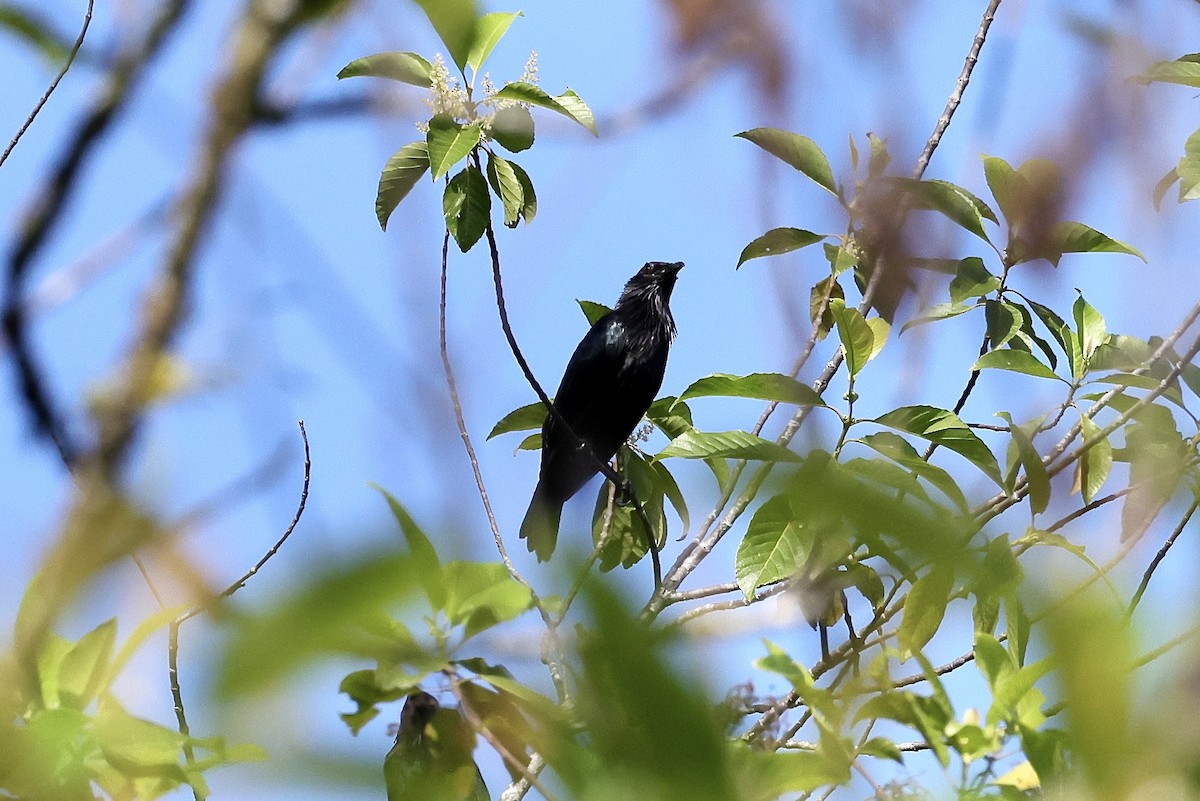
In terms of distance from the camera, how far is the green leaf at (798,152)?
8.68 ft

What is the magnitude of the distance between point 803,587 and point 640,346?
160 inches

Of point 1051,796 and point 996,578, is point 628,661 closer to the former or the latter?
point 996,578

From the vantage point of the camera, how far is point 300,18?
0.68 m

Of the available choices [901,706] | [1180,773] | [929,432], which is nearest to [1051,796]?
[901,706]

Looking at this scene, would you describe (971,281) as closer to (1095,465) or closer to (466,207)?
(1095,465)

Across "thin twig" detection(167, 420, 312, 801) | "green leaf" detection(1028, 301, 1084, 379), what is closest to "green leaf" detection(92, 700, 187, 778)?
"thin twig" detection(167, 420, 312, 801)

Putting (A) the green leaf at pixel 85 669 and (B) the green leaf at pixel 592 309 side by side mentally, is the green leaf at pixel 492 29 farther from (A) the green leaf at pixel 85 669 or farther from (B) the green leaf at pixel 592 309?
(A) the green leaf at pixel 85 669

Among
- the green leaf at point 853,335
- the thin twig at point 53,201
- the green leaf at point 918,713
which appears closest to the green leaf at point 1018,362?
the green leaf at point 853,335

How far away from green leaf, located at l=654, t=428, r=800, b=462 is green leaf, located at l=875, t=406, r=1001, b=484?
36cm

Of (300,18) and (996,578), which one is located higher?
(300,18)

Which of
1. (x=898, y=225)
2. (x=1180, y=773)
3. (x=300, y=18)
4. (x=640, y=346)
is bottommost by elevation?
(x=1180, y=773)

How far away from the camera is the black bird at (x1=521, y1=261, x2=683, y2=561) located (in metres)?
6.03

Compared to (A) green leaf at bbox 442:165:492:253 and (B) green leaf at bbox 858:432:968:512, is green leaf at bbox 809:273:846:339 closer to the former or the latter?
(B) green leaf at bbox 858:432:968:512

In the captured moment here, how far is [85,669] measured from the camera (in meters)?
1.31
